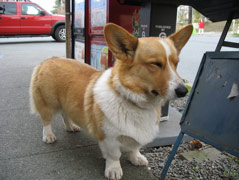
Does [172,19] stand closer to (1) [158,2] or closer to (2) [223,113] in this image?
(1) [158,2]

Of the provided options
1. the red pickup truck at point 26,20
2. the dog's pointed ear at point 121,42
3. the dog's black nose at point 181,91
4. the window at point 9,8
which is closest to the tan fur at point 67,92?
the dog's pointed ear at point 121,42

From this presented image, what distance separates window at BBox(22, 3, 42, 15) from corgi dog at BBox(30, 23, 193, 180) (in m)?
12.1

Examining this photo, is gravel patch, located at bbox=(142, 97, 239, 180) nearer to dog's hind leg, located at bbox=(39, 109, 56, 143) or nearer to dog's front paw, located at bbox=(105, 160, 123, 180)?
dog's front paw, located at bbox=(105, 160, 123, 180)

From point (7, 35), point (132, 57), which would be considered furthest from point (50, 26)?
point (132, 57)

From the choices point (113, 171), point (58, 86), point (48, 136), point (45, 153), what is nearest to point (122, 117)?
point (113, 171)

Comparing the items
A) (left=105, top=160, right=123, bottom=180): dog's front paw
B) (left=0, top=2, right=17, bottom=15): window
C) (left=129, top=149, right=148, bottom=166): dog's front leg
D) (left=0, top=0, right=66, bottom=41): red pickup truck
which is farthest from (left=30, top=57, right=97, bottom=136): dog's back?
(left=0, top=2, right=17, bottom=15): window

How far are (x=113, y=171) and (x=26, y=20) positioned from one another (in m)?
13.1

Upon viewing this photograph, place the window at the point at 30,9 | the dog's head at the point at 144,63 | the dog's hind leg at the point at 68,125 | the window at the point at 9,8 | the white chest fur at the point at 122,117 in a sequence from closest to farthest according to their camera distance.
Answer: the dog's head at the point at 144,63 → the white chest fur at the point at 122,117 → the dog's hind leg at the point at 68,125 → the window at the point at 9,8 → the window at the point at 30,9

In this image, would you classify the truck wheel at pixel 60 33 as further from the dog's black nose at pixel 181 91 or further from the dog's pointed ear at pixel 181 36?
the dog's black nose at pixel 181 91

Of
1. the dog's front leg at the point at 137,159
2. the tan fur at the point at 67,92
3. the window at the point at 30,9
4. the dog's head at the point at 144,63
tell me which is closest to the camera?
the dog's head at the point at 144,63

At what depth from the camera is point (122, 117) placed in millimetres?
2113

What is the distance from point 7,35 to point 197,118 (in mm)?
13809

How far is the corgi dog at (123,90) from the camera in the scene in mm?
1917

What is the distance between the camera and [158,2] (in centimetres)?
283
